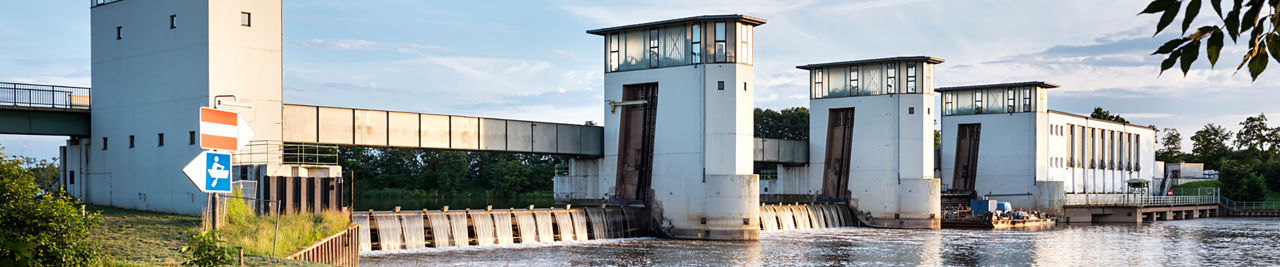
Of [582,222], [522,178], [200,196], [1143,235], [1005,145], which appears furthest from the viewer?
[522,178]

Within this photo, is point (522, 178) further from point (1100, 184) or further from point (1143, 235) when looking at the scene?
point (1143, 235)

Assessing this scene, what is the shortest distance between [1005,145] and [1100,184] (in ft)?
62.9

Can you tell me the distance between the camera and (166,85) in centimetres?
3747

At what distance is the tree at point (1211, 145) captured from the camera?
139125 mm

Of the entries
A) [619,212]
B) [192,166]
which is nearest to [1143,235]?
[619,212]

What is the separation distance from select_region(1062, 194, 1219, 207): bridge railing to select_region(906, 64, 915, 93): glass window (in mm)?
21949

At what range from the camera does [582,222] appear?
49.0 metres

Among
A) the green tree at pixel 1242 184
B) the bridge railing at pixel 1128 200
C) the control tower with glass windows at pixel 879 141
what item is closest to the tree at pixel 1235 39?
the control tower with glass windows at pixel 879 141

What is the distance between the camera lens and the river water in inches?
1513

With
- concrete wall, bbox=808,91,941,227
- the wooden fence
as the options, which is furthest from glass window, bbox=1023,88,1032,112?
the wooden fence

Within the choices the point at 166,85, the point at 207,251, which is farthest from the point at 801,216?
the point at 207,251

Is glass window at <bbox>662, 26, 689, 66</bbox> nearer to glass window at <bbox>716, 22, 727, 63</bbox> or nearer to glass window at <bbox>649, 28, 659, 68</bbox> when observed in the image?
glass window at <bbox>649, 28, 659, 68</bbox>

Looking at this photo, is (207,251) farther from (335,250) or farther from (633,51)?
(633,51)

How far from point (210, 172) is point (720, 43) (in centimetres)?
4048
